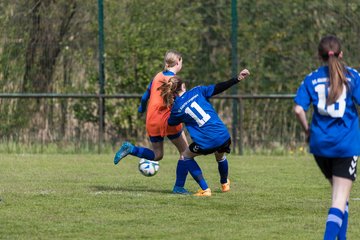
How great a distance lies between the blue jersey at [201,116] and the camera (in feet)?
33.6

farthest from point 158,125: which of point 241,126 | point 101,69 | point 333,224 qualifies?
point 101,69

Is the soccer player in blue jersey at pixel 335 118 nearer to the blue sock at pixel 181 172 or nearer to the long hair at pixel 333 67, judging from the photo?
the long hair at pixel 333 67

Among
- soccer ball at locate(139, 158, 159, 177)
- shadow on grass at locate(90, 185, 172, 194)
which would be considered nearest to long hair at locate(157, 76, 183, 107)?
shadow on grass at locate(90, 185, 172, 194)

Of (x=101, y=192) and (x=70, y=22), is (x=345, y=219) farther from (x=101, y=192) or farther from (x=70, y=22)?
(x=70, y=22)

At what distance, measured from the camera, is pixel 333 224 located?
270 inches

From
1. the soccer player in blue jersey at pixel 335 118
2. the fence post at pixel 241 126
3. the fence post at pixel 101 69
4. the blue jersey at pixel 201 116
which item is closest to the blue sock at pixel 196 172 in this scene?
the blue jersey at pixel 201 116

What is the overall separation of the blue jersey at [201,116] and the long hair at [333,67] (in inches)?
129

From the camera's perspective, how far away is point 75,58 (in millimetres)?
17969

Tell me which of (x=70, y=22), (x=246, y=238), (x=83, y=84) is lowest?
(x=246, y=238)

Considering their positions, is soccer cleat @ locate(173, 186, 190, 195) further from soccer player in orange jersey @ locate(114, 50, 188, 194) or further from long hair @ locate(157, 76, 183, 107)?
long hair @ locate(157, 76, 183, 107)

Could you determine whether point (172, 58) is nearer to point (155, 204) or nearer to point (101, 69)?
point (155, 204)

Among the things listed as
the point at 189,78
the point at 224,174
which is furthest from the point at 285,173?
the point at 189,78

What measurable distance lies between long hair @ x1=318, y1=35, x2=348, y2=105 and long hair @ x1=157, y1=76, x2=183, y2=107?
130 inches

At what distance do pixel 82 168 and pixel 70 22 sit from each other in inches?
181
